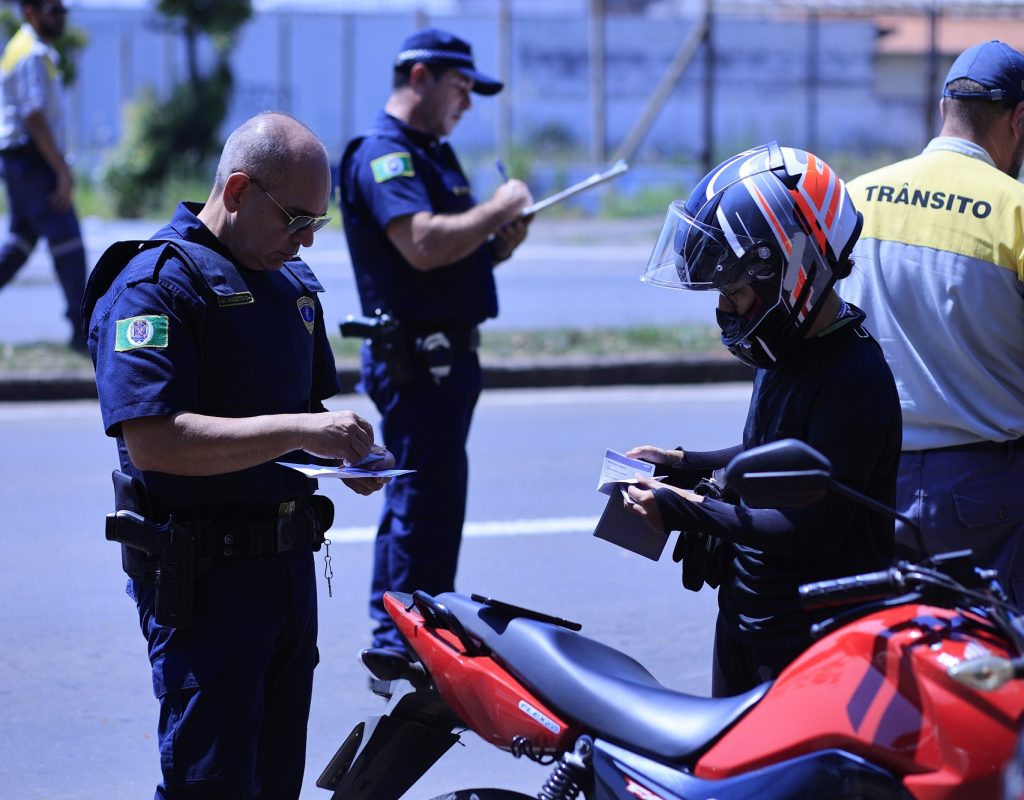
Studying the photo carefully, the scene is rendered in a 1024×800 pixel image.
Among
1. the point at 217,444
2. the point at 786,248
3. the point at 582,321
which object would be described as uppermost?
the point at 786,248

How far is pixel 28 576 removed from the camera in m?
6.04

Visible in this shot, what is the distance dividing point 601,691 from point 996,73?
2027mm

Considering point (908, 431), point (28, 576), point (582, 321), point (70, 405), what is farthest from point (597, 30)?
point (908, 431)

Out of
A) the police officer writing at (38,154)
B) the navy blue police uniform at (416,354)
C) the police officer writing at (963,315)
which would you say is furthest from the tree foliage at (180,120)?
the police officer writing at (963,315)

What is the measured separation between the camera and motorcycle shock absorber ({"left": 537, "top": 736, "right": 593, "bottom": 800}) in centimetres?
256

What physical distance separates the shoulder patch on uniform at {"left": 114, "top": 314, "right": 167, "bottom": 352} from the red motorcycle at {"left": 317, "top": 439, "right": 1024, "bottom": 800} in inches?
30.1

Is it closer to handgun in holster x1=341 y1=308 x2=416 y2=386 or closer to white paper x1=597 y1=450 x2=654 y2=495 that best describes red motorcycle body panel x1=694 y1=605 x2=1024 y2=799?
white paper x1=597 y1=450 x2=654 y2=495

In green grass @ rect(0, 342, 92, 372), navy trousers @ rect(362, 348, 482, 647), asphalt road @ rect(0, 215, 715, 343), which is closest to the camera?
navy trousers @ rect(362, 348, 482, 647)

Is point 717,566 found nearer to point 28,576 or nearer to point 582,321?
point 28,576

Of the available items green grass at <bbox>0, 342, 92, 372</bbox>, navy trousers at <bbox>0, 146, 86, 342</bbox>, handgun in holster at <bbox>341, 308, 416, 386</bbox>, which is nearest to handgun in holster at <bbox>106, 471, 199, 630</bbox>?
handgun in holster at <bbox>341, 308, 416, 386</bbox>

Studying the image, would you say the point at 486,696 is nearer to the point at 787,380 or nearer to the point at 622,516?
the point at 622,516

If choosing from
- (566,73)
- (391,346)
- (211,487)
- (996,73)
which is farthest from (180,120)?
(211,487)

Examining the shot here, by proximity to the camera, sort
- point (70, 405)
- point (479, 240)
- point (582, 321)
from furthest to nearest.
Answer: point (582, 321) → point (70, 405) → point (479, 240)

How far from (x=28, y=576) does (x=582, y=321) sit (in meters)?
7.12
